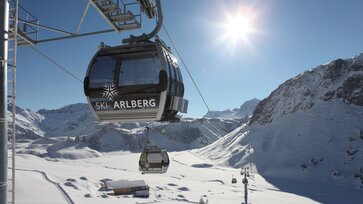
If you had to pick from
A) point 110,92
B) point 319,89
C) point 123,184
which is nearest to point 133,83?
point 110,92

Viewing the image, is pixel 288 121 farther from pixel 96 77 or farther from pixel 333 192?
pixel 96 77

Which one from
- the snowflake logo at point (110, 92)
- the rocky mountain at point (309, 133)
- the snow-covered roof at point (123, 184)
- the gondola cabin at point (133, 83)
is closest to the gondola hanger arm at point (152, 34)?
the gondola cabin at point (133, 83)

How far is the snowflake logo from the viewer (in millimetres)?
8195

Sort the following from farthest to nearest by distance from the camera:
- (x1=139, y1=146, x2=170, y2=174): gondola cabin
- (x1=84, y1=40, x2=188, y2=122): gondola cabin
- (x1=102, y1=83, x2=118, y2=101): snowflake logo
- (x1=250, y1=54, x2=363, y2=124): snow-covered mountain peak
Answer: (x1=250, y1=54, x2=363, y2=124): snow-covered mountain peak → (x1=139, y1=146, x2=170, y2=174): gondola cabin → (x1=102, y1=83, x2=118, y2=101): snowflake logo → (x1=84, y1=40, x2=188, y2=122): gondola cabin

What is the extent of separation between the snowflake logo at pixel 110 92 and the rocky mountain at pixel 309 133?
92.3 meters

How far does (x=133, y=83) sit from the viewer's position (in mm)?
8117

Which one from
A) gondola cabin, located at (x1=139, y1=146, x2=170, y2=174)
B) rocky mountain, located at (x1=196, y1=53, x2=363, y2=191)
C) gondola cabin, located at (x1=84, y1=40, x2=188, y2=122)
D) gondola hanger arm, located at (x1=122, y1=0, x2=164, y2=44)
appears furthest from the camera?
rocky mountain, located at (x1=196, y1=53, x2=363, y2=191)

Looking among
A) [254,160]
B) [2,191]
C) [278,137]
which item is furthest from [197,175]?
[2,191]

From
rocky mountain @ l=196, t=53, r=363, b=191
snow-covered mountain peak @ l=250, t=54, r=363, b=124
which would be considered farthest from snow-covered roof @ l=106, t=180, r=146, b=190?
snow-covered mountain peak @ l=250, t=54, r=363, b=124

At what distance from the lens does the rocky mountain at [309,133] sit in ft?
351

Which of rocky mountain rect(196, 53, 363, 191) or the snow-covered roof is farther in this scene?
rocky mountain rect(196, 53, 363, 191)

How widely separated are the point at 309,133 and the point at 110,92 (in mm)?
125797

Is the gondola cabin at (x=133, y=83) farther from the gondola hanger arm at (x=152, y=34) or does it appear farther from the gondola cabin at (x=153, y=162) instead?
the gondola cabin at (x=153, y=162)

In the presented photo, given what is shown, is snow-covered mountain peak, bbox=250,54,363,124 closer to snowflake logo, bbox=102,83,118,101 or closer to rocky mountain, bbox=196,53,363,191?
rocky mountain, bbox=196,53,363,191
